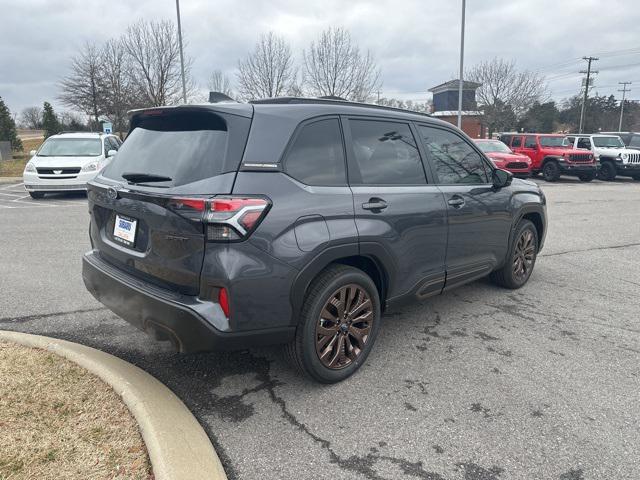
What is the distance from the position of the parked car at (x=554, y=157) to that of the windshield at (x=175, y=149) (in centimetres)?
2009

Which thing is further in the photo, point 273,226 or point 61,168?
point 61,168

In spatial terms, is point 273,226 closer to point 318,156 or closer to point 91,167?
point 318,156

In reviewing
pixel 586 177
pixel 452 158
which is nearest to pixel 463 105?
pixel 586 177

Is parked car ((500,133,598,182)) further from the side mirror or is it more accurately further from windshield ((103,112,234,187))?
windshield ((103,112,234,187))

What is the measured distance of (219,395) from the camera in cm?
315

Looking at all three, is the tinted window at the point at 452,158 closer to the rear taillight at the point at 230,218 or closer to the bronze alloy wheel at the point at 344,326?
the bronze alloy wheel at the point at 344,326

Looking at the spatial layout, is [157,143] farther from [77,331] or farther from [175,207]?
[77,331]

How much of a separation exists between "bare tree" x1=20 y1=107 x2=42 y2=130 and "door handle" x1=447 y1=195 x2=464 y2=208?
80.9 m

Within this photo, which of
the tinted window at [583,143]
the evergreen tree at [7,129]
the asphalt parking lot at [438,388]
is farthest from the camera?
the evergreen tree at [7,129]

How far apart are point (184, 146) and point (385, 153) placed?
1445 mm

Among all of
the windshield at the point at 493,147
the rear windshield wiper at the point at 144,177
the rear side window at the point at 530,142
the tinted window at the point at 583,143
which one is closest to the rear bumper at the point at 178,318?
the rear windshield wiper at the point at 144,177

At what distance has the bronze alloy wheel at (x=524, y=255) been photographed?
5270 millimetres

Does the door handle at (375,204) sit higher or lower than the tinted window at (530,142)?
lower

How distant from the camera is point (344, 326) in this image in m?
3.24
